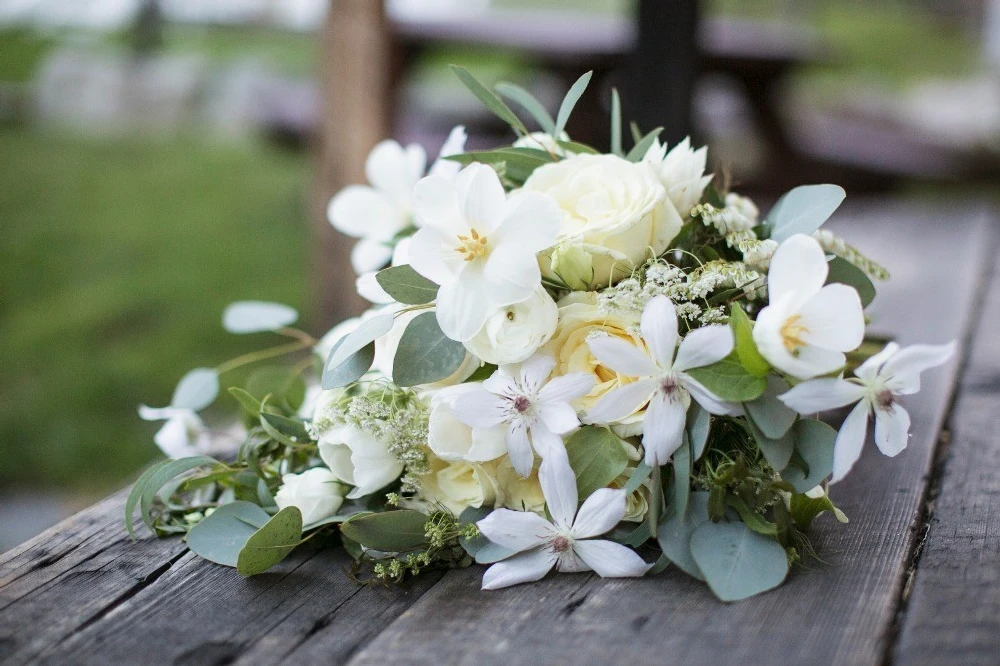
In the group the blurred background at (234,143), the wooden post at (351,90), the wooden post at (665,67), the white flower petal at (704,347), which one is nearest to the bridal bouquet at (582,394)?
the white flower petal at (704,347)

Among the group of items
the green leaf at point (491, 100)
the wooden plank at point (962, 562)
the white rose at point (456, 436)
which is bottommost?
the wooden plank at point (962, 562)

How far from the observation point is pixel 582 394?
2.23ft

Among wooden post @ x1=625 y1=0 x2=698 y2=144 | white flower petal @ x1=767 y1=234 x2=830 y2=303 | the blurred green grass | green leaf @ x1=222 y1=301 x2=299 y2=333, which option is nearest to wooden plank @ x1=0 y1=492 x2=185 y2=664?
green leaf @ x1=222 y1=301 x2=299 y2=333

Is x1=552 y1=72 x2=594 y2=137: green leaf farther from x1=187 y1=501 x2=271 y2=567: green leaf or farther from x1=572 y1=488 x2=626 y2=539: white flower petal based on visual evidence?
x1=187 y1=501 x2=271 y2=567: green leaf

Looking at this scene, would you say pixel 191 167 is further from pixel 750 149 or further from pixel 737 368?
pixel 737 368

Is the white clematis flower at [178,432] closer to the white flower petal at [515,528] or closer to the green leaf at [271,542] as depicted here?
the green leaf at [271,542]

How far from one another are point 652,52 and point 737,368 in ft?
4.28

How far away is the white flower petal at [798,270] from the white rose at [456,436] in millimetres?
229

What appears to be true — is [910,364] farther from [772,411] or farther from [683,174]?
[683,174]

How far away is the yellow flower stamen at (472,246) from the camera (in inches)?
26.5

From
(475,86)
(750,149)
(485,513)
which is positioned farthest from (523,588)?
(750,149)

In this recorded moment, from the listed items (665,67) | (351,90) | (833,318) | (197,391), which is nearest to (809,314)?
(833,318)

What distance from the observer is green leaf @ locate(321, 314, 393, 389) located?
72 cm

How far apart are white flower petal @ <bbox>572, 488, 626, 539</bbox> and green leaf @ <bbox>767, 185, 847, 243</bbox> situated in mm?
263
